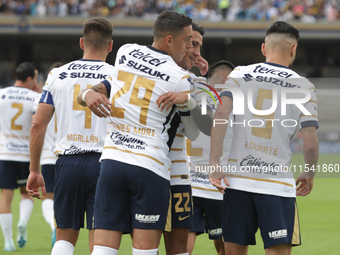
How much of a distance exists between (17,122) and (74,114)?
328 centimetres

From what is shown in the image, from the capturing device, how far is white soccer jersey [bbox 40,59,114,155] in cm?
410

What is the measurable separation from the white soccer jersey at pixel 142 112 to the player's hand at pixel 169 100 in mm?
61

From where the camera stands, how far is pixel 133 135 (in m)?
3.34

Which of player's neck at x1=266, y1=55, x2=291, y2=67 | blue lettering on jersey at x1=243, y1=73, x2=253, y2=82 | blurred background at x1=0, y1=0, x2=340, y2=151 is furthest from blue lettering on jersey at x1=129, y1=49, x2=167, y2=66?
blurred background at x1=0, y1=0, x2=340, y2=151

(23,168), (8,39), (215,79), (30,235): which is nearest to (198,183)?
(215,79)

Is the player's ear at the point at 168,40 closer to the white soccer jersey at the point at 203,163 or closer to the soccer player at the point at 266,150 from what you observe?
the soccer player at the point at 266,150

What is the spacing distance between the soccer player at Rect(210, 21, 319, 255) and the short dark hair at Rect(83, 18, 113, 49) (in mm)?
1199

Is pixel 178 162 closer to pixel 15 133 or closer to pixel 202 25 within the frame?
pixel 15 133

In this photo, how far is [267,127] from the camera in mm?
3609

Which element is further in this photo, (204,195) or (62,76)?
(204,195)

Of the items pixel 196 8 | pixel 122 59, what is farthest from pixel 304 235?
pixel 196 8

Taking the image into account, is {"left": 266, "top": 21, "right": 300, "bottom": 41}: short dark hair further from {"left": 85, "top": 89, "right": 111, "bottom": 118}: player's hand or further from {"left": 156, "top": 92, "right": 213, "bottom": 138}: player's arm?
{"left": 85, "top": 89, "right": 111, "bottom": 118}: player's hand

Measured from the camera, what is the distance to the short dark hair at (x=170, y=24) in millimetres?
3488

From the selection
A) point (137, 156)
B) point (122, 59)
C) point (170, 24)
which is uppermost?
point (170, 24)
